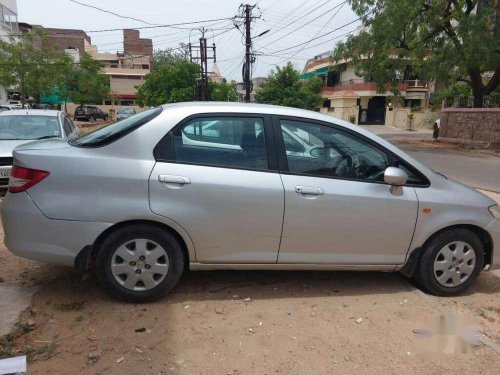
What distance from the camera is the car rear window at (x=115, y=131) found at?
351 centimetres

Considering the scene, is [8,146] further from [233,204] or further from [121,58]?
[121,58]

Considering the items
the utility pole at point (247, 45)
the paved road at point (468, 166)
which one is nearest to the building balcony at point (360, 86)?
the utility pole at point (247, 45)

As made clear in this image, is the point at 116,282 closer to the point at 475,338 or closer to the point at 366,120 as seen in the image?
the point at 475,338

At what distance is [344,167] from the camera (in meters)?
3.76

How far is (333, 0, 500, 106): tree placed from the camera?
60.0 ft

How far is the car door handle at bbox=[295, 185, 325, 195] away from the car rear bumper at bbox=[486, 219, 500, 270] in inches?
63.1

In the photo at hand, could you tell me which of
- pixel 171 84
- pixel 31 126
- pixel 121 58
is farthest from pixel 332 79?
pixel 31 126

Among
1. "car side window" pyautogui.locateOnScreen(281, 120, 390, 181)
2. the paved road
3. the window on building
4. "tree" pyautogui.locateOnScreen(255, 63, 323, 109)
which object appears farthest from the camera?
the window on building

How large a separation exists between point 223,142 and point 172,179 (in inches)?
20.9

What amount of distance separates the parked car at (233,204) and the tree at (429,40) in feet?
55.6

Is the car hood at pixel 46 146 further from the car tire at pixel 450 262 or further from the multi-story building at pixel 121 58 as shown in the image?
the multi-story building at pixel 121 58

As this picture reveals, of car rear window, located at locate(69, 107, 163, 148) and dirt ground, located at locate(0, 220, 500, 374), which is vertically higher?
car rear window, located at locate(69, 107, 163, 148)

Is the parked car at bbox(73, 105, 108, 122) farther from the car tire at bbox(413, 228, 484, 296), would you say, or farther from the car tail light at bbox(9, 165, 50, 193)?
the car tire at bbox(413, 228, 484, 296)

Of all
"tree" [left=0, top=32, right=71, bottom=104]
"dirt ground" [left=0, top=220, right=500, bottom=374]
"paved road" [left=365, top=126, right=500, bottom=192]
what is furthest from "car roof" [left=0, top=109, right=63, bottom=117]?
"tree" [left=0, top=32, right=71, bottom=104]
